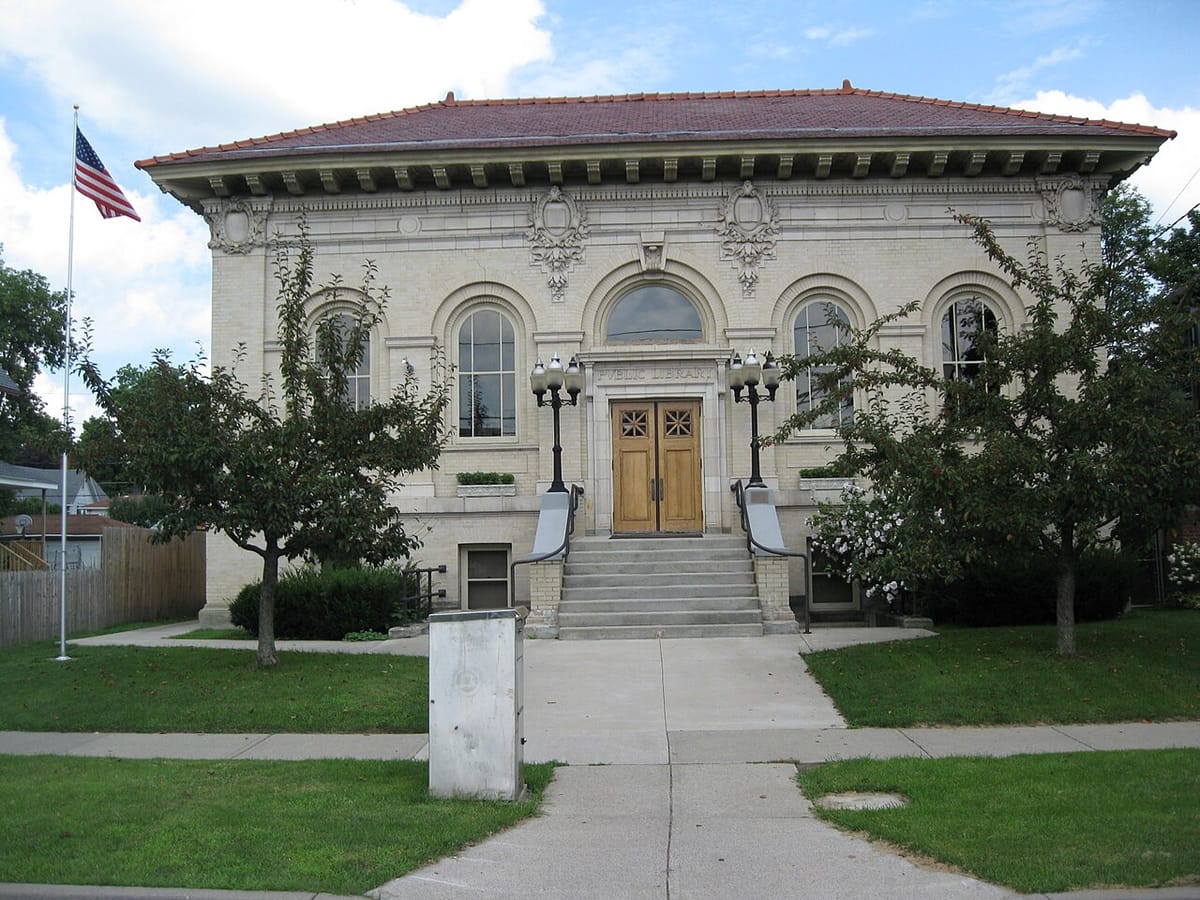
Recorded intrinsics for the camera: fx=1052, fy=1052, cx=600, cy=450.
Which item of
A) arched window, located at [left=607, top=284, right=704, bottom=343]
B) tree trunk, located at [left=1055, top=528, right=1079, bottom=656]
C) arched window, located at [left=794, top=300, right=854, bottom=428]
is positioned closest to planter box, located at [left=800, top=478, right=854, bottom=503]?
arched window, located at [left=794, top=300, right=854, bottom=428]

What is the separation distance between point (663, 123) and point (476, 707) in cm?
1650

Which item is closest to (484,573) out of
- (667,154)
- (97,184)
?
(667,154)

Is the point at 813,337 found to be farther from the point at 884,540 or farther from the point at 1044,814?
the point at 1044,814

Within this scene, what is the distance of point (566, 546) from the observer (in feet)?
55.8

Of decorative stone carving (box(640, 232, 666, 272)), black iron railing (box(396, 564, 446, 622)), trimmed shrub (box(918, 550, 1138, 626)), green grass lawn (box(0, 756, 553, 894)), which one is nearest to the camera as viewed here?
green grass lawn (box(0, 756, 553, 894))

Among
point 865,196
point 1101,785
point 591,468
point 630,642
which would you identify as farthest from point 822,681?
point 865,196

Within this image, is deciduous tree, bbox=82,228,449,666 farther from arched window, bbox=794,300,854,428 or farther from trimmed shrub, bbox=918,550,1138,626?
arched window, bbox=794,300,854,428

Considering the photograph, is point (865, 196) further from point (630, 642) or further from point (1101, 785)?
point (1101, 785)

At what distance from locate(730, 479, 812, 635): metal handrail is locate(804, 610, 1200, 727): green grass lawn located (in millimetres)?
2154

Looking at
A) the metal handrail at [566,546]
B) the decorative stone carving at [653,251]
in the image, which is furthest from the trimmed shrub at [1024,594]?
the decorative stone carving at [653,251]

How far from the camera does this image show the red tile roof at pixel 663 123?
754 inches

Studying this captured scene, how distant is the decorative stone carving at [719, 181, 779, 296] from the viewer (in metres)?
19.7

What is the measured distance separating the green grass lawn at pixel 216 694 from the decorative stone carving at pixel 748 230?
1017 centimetres

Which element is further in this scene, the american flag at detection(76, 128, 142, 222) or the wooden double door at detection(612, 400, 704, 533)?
the wooden double door at detection(612, 400, 704, 533)
